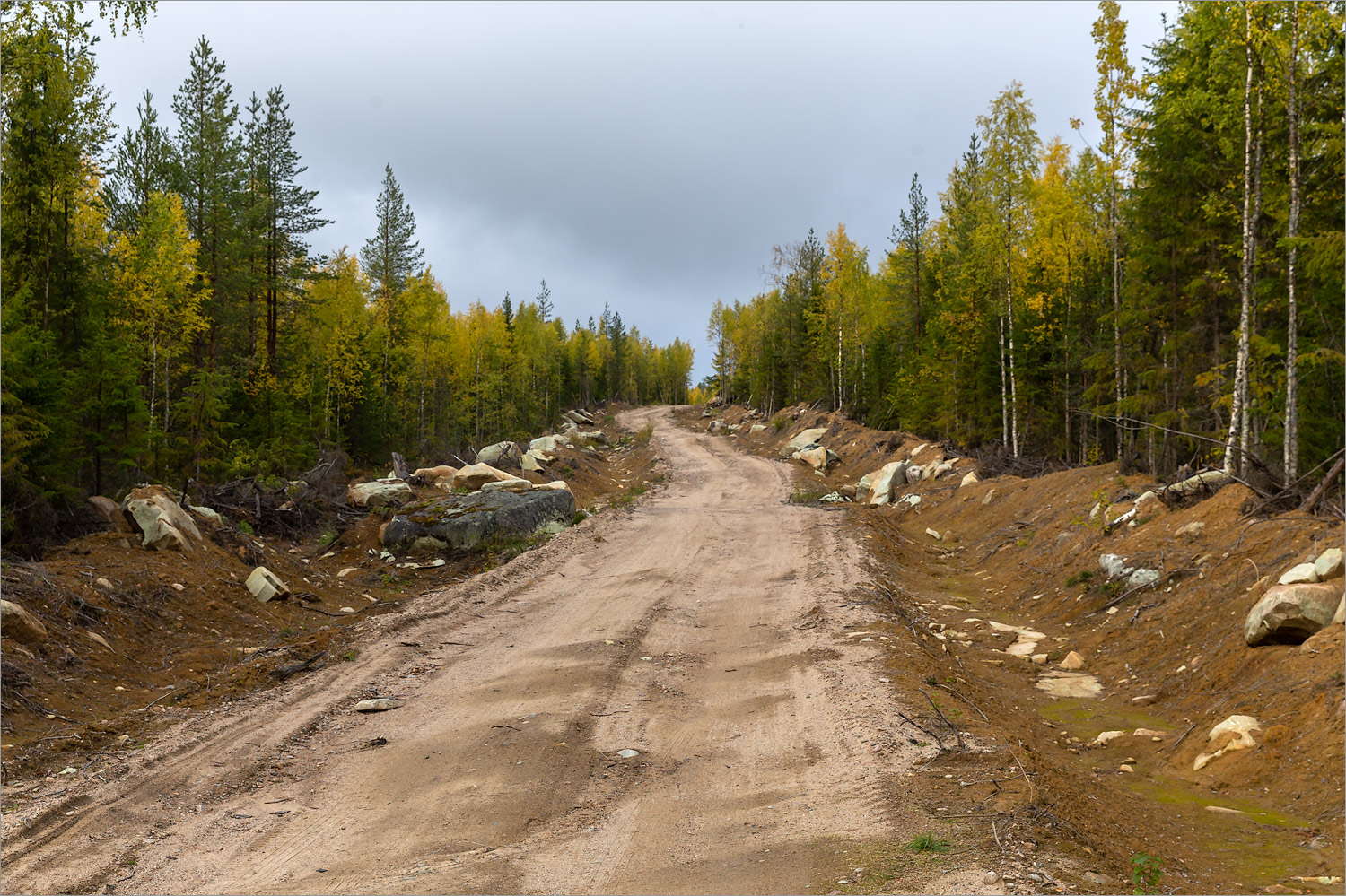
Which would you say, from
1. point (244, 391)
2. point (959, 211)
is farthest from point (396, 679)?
point (959, 211)

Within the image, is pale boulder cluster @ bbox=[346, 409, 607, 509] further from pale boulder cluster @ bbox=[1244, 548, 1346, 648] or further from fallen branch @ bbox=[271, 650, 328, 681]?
pale boulder cluster @ bbox=[1244, 548, 1346, 648]

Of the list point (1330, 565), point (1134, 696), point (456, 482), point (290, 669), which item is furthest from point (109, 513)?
point (1330, 565)

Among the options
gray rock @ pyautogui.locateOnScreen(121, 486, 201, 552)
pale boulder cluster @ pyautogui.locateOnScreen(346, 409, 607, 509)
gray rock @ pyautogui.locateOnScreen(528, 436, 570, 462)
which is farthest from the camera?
gray rock @ pyautogui.locateOnScreen(528, 436, 570, 462)

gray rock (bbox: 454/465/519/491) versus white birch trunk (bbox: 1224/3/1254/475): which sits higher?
white birch trunk (bbox: 1224/3/1254/475)

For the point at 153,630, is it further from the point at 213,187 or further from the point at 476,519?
the point at 213,187

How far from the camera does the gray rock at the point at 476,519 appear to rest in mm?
16594

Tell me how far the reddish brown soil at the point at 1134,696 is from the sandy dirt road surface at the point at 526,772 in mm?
772

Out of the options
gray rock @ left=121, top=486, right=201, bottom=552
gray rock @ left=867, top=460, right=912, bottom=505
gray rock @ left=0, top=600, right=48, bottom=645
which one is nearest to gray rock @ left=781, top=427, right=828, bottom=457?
gray rock @ left=867, top=460, right=912, bottom=505

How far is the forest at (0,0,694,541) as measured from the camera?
1415cm

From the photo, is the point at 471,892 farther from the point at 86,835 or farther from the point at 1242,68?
the point at 1242,68

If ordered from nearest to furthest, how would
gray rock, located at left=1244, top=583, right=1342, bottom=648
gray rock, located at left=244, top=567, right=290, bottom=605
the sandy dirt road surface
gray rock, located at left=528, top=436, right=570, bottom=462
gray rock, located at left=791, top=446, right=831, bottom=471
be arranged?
the sandy dirt road surface
gray rock, located at left=1244, top=583, right=1342, bottom=648
gray rock, located at left=244, top=567, right=290, bottom=605
gray rock, located at left=528, top=436, right=570, bottom=462
gray rock, located at left=791, top=446, right=831, bottom=471

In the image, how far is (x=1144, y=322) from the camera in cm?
1920

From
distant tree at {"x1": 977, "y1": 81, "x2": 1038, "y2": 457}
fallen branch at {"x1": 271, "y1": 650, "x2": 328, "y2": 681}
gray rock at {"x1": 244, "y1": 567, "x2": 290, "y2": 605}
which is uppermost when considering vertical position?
distant tree at {"x1": 977, "y1": 81, "x2": 1038, "y2": 457}

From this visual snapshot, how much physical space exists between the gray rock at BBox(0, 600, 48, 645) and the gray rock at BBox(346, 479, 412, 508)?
389 inches
